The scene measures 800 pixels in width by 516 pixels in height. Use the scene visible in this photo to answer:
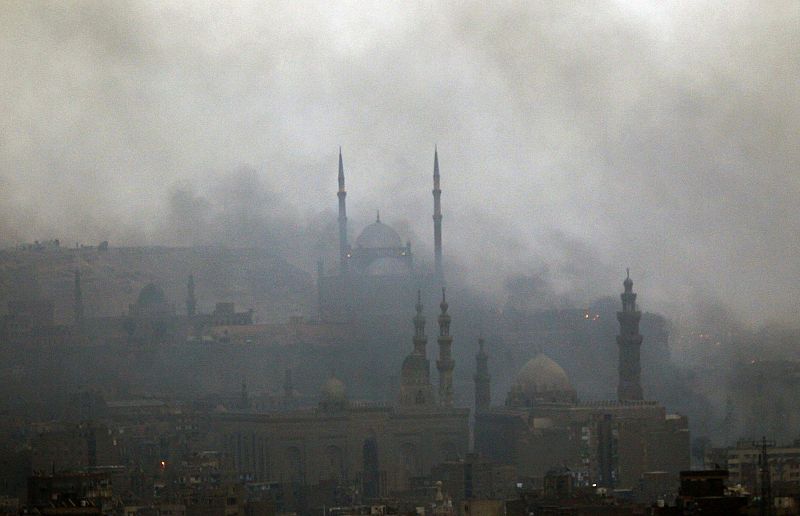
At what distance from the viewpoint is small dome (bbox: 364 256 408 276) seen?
11256 centimetres

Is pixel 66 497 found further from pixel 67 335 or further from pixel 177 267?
pixel 177 267

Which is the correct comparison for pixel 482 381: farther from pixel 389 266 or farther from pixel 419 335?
pixel 389 266

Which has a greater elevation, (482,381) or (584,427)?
(482,381)

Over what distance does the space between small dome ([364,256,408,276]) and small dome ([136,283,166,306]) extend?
7916 mm

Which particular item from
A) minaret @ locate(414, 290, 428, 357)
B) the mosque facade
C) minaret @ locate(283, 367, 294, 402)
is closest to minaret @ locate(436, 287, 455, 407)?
minaret @ locate(414, 290, 428, 357)

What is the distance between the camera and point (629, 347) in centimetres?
9331

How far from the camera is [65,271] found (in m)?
123

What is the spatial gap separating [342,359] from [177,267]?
16488 millimetres

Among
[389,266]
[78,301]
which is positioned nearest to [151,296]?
[78,301]

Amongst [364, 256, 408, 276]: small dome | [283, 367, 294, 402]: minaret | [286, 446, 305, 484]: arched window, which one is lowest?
[286, 446, 305, 484]: arched window

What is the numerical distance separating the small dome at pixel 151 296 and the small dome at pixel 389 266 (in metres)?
7.92

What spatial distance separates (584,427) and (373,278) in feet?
81.4

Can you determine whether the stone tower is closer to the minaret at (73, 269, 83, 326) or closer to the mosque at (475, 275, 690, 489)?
the mosque at (475, 275, 690, 489)

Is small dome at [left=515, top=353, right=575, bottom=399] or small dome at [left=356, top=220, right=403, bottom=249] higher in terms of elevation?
small dome at [left=356, top=220, right=403, bottom=249]
